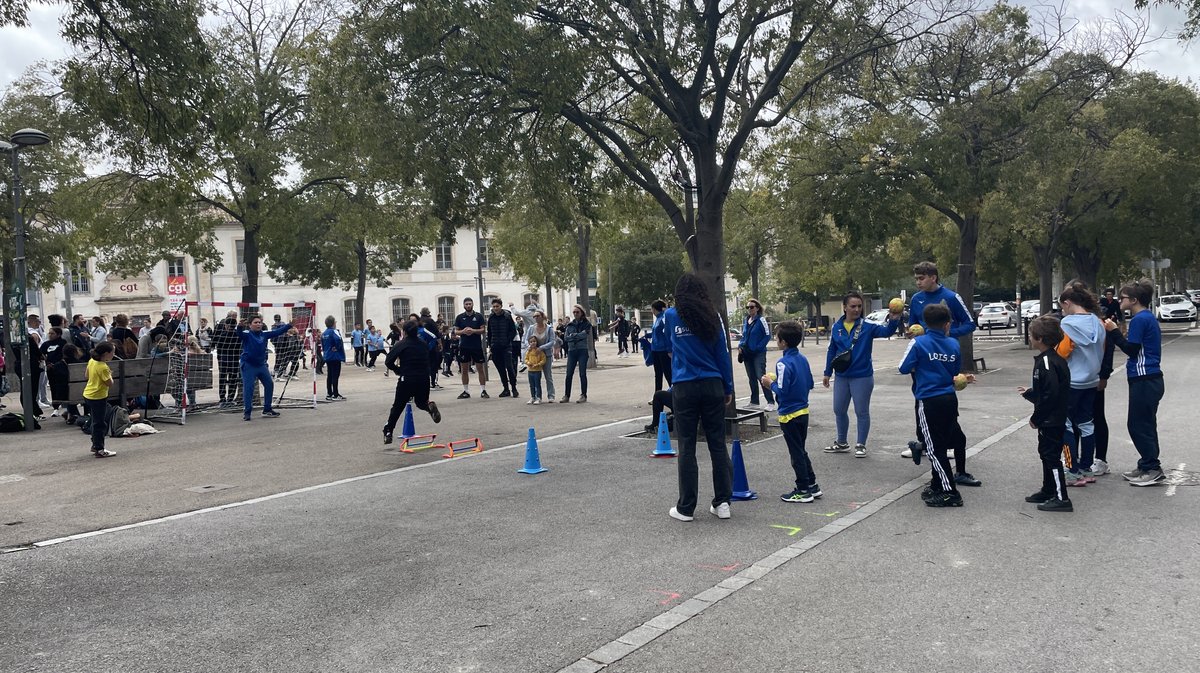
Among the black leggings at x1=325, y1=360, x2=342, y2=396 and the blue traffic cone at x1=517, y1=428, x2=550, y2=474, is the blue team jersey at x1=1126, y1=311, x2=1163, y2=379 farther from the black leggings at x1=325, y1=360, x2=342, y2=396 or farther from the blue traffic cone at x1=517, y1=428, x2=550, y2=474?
the black leggings at x1=325, y1=360, x2=342, y2=396

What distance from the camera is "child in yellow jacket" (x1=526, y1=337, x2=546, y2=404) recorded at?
1556 cm

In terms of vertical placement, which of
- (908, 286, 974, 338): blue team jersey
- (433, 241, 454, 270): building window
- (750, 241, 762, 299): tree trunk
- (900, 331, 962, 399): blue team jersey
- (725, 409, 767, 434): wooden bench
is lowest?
(725, 409, 767, 434): wooden bench

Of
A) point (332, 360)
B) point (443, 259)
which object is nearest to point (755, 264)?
point (443, 259)

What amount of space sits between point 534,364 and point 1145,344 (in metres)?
9.83

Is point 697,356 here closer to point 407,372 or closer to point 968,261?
point 407,372

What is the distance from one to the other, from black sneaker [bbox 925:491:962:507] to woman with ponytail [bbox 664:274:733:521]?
1.56 meters

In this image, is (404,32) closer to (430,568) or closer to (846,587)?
(430,568)

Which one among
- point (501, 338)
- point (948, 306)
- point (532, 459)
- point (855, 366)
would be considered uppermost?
point (948, 306)

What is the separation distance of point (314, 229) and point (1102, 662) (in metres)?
29.3

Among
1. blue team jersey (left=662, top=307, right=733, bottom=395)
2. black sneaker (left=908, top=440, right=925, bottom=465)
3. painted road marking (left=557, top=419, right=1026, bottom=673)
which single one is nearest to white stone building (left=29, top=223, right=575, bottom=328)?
black sneaker (left=908, top=440, right=925, bottom=465)

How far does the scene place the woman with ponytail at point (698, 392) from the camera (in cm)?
661

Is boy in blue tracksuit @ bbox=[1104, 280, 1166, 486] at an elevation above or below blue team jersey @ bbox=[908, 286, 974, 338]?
below

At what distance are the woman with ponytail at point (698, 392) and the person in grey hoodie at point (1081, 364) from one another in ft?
9.35

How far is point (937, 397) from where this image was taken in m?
7.00
